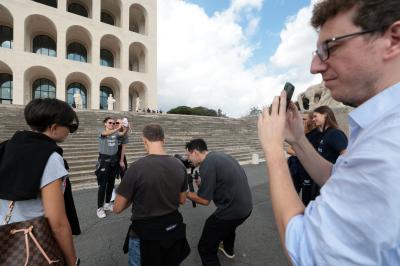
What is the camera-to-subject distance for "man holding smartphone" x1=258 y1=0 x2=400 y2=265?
0.67 m

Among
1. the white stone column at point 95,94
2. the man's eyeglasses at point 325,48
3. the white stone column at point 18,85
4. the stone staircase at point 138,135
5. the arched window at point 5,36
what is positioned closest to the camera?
the man's eyeglasses at point 325,48

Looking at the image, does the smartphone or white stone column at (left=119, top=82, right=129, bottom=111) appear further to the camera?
white stone column at (left=119, top=82, right=129, bottom=111)

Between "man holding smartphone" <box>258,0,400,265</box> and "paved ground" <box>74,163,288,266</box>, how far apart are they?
2962 millimetres

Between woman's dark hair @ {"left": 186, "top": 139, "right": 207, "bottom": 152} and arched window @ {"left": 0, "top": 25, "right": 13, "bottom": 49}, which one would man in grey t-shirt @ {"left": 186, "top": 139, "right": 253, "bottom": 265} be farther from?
arched window @ {"left": 0, "top": 25, "right": 13, "bottom": 49}

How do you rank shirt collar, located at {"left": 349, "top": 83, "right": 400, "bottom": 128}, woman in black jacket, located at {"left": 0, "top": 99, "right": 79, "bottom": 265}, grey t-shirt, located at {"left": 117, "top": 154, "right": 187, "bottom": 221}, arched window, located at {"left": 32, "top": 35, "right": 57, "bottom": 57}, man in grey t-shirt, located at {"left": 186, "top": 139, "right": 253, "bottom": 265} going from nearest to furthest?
shirt collar, located at {"left": 349, "top": 83, "right": 400, "bottom": 128} → woman in black jacket, located at {"left": 0, "top": 99, "right": 79, "bottom": 265} → grey t-shirt, located at {"left": 117, "top": 154, "right": 187, "bottom": 221} → man in grey t-shirt, located at {"left": 186, "top": 139, "right": 253, "bottom": 265} → arched window, located at {"left": 32, "top": 35, "right": 57, "bottom": 57}

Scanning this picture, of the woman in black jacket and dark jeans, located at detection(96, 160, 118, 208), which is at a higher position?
the woman in black jacket

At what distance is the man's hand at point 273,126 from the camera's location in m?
1.10

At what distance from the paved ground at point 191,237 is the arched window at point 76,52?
1142 inches

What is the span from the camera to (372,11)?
92 centimetres

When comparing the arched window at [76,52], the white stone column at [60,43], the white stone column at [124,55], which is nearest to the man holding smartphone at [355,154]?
the white stone column at [60,43]

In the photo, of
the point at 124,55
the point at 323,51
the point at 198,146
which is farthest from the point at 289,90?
the point at 124,55

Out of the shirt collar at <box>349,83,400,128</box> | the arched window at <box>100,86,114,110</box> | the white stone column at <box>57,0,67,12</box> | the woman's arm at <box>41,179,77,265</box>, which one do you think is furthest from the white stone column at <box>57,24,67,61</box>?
the shirt collar at <box>349,83,400,128</box>

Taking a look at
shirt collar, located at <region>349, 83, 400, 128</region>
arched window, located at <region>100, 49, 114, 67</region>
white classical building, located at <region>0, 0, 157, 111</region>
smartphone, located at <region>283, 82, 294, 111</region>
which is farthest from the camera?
arched window, located at <region>100, 49, 114, 67</region>

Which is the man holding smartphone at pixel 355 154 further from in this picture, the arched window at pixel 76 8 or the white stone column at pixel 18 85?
the arched window at pixel 76 8
